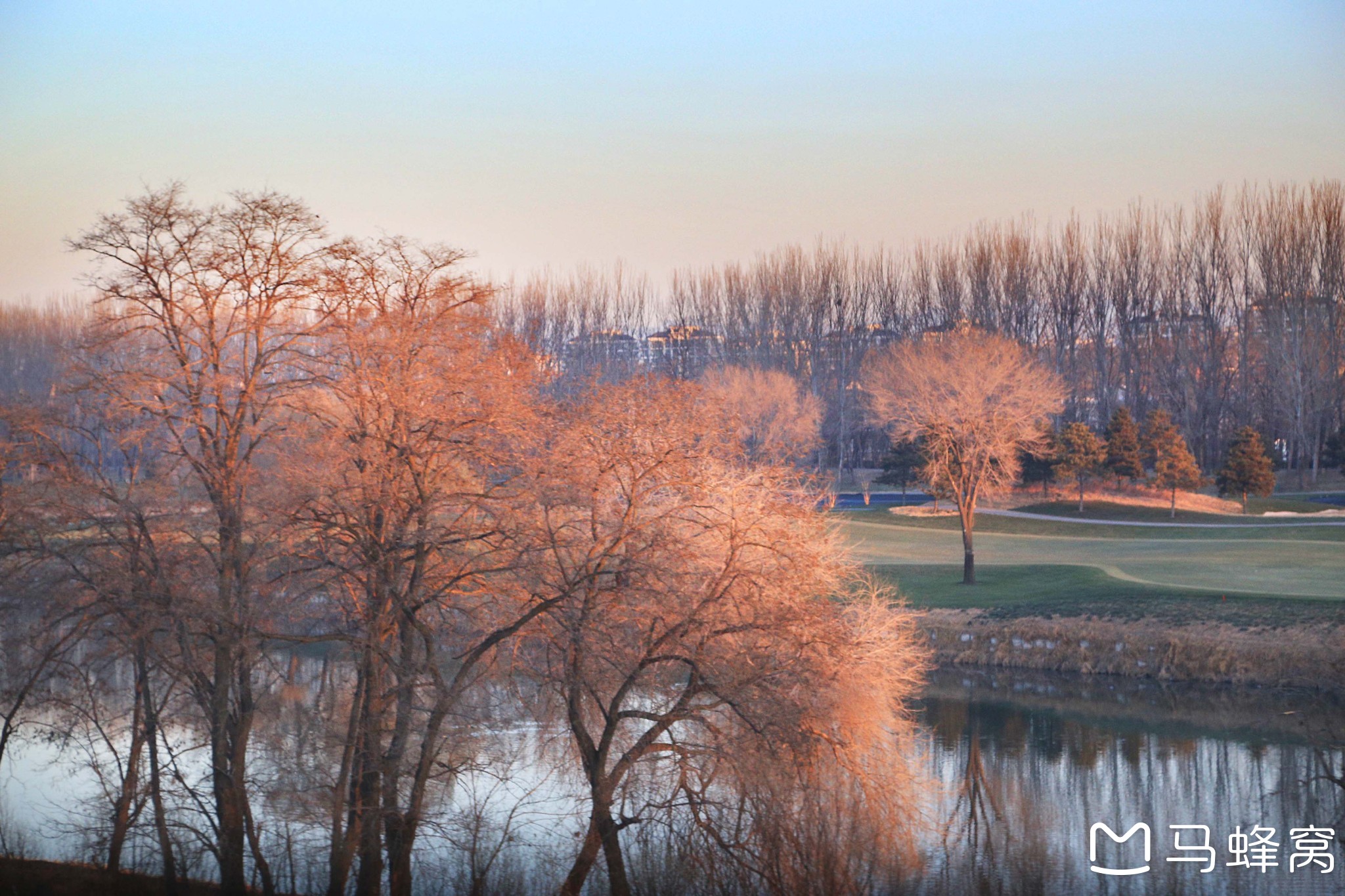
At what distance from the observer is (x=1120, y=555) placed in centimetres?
4041

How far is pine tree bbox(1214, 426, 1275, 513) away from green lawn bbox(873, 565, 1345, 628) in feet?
72.2

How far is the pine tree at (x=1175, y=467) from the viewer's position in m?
52.7

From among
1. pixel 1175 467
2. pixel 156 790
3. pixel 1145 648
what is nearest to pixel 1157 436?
pixel 1175 467

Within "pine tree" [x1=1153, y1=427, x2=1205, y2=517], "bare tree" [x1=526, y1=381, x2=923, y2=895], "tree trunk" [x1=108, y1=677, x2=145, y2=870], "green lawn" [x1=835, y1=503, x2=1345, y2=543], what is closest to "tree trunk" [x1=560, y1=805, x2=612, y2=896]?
"bare tree" [x1=526, y1=381, x2=923, y2=895]

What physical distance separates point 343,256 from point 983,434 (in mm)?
25186

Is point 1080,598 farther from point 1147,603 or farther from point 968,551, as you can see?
point 968,551

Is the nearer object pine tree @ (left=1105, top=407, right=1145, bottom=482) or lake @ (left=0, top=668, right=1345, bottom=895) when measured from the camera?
lake @ (left=0, top=668, right=1345, bottom=895)

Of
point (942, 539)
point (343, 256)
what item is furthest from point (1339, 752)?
point (942, 539)

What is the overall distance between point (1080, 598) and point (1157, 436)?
2737 centimetres

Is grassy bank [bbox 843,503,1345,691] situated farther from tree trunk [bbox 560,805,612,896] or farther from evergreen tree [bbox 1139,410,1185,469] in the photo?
tree trunk [bbox 560,805,612,896]

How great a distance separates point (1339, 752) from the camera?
825 inches

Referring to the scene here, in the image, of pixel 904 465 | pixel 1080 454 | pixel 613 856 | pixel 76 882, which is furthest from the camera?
pixel 904 465

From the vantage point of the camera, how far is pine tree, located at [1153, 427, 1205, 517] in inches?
2073

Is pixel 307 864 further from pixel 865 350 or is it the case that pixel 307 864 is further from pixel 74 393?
pixel 865 350
